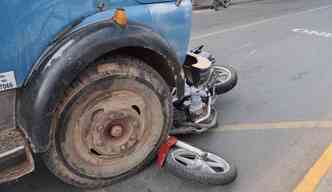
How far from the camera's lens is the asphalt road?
3217 mm

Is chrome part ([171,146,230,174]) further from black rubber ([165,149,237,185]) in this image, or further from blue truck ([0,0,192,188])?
blue truck ([0,0,192,188])

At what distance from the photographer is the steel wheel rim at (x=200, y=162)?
A: 316cm

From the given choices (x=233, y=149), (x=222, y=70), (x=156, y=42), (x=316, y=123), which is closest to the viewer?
(x=156, y=42)

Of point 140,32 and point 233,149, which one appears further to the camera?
point 233,149

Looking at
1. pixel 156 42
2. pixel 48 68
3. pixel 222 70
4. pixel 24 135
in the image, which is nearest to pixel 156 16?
pixel 156 42

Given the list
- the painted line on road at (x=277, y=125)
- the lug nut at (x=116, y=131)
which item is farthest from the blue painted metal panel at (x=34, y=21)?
the painted line on road at (x=277, y=125)

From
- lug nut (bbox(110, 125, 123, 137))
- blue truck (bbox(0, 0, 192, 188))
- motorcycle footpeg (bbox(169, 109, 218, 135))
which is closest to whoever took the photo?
blue truck (bbox(0, 0, 192, 188))

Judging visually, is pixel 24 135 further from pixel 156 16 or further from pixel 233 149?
pixel 233 149

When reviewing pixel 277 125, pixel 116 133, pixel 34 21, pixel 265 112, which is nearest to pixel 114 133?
pixel 116 133

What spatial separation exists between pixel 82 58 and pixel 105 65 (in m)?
0.23

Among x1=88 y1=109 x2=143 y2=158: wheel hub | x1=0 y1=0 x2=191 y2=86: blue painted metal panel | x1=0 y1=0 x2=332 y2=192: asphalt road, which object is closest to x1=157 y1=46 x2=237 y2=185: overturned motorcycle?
x1=0 y1=0 x2=332 y2=192: asphalt road

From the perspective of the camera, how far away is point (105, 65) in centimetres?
270

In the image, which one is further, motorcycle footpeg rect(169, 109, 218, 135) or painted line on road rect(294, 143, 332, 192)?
motorcycle footpeg rect(169, 109, 218, 135)

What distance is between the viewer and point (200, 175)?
3090 mm
